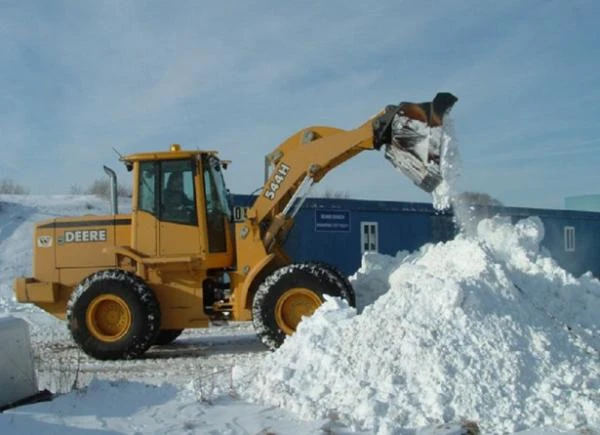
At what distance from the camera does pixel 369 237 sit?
61.8 feet

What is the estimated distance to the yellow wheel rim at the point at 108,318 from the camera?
Result: 993 centimetres

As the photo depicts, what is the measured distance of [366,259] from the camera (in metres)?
11.2

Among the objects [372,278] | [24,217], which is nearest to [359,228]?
[372,278]

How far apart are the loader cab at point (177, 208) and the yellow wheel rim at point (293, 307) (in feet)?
4.30

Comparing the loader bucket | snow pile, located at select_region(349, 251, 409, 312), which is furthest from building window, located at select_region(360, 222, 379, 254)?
the loader bucket

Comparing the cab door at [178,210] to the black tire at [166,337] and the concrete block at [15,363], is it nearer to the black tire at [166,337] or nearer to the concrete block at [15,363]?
the black tire at [166,337]

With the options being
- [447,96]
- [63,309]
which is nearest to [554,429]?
[447,96]

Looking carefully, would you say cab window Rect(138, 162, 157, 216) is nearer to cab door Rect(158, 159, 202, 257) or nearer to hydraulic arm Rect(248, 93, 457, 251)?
cab door Rect(158, 159, 202, 257)

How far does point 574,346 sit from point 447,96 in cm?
357

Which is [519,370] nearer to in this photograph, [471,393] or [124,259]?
[471,393]

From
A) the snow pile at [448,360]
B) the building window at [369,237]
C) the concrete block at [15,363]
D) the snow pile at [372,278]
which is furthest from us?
the building window at [369,237]

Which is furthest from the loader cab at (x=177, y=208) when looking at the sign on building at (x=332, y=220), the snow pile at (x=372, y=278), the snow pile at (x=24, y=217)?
the snow pile at (x=24, y=217)

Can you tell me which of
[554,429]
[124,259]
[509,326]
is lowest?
[554,429]

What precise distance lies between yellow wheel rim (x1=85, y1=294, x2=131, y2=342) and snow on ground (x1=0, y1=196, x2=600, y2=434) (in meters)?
0.48
